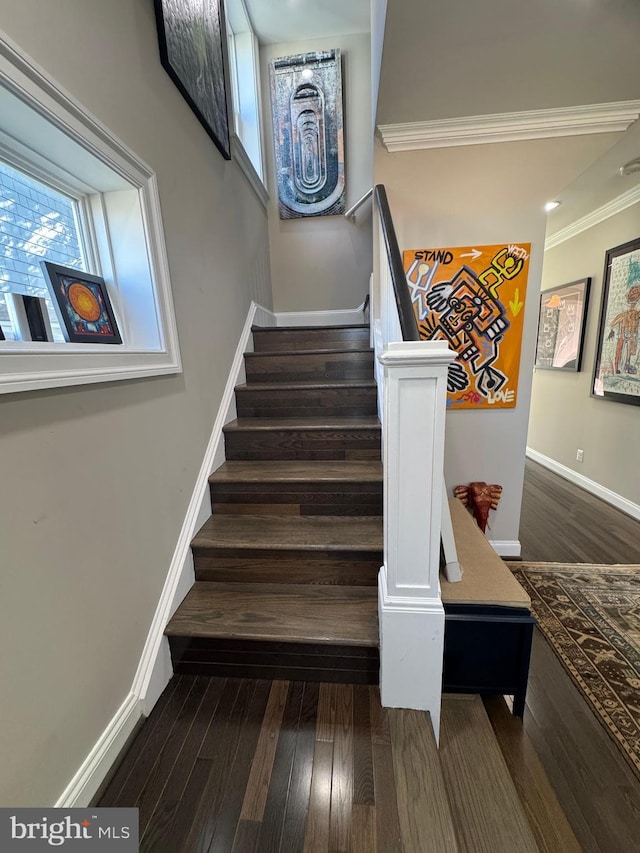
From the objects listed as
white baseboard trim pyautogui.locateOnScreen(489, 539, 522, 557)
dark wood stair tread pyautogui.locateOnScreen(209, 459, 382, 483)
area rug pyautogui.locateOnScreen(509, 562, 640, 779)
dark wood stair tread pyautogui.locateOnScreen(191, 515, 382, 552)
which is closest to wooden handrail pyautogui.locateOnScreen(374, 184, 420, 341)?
dark wood stair tread pyautogui.locateOnScreen(209, 459, 382, 483)

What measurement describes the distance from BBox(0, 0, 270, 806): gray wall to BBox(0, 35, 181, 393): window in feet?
0.22

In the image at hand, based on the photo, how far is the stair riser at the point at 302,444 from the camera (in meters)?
1.91

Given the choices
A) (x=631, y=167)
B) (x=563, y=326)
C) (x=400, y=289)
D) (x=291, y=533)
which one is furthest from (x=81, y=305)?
(x=563, y=326)

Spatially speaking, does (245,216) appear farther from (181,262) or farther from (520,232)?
(520,232)

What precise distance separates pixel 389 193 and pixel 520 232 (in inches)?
32.6

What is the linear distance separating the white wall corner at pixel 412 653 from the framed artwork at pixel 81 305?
1298mm

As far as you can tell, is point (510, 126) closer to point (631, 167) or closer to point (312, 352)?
point (631, 167)

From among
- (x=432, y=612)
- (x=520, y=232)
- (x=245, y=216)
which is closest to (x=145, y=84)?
(x=245, y=216)

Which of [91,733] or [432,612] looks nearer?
[91,733]

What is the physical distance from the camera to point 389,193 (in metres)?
2.10

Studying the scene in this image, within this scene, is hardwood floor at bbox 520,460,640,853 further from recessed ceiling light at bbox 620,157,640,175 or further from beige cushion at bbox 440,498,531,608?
recessed ceiling light at bbox 620,157,640,175

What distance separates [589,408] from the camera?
11.2 feet

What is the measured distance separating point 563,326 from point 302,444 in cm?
354

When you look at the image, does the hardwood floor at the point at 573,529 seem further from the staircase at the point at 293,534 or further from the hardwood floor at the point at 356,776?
the staircase at the point at 293,534
